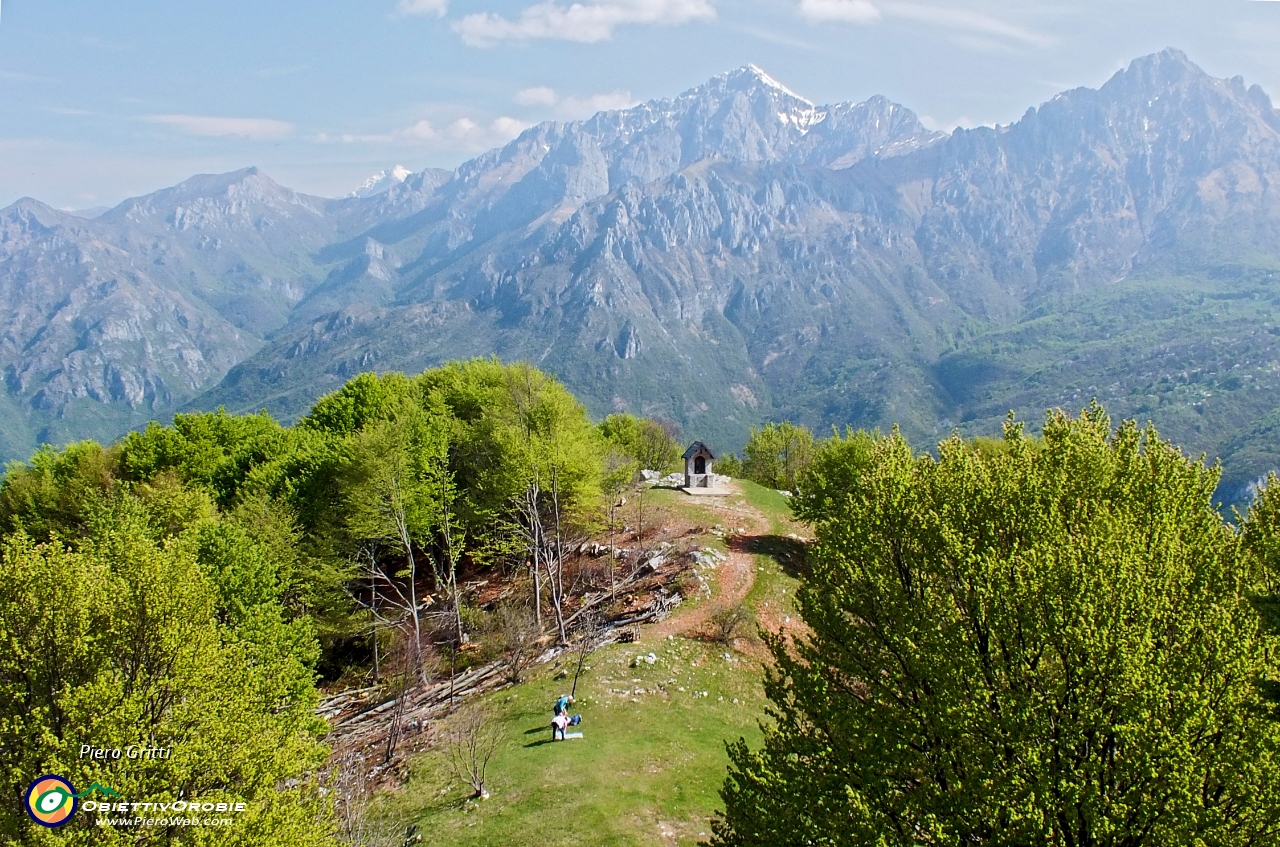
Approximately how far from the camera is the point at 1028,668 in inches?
530

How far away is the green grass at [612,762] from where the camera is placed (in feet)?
75.8

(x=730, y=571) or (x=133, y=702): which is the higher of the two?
(x=133, y=702)

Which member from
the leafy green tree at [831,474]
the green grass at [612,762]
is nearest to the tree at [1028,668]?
the green grass at [612,762]

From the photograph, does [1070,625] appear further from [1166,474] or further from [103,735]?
[103,735]

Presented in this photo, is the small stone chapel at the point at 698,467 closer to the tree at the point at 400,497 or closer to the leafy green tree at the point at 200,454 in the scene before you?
the tree at the point at 400,497

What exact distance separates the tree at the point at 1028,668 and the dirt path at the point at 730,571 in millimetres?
23305

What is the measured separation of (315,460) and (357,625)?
13.3 m

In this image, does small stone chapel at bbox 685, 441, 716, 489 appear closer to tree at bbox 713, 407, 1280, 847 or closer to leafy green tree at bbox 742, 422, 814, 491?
leafy green tree at bbox 742, 422, 814, 491

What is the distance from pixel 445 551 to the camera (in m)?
46.1

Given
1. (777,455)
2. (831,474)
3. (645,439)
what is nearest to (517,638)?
(831,474)

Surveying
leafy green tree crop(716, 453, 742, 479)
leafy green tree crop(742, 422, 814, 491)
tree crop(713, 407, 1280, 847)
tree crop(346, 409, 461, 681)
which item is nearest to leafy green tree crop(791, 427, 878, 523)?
tree crop(346, 409, 461, 681)

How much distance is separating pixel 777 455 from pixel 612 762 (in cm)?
9069

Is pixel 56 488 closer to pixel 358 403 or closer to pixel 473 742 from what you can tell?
pixel 358 403

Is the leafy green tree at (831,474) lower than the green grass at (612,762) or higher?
higher
